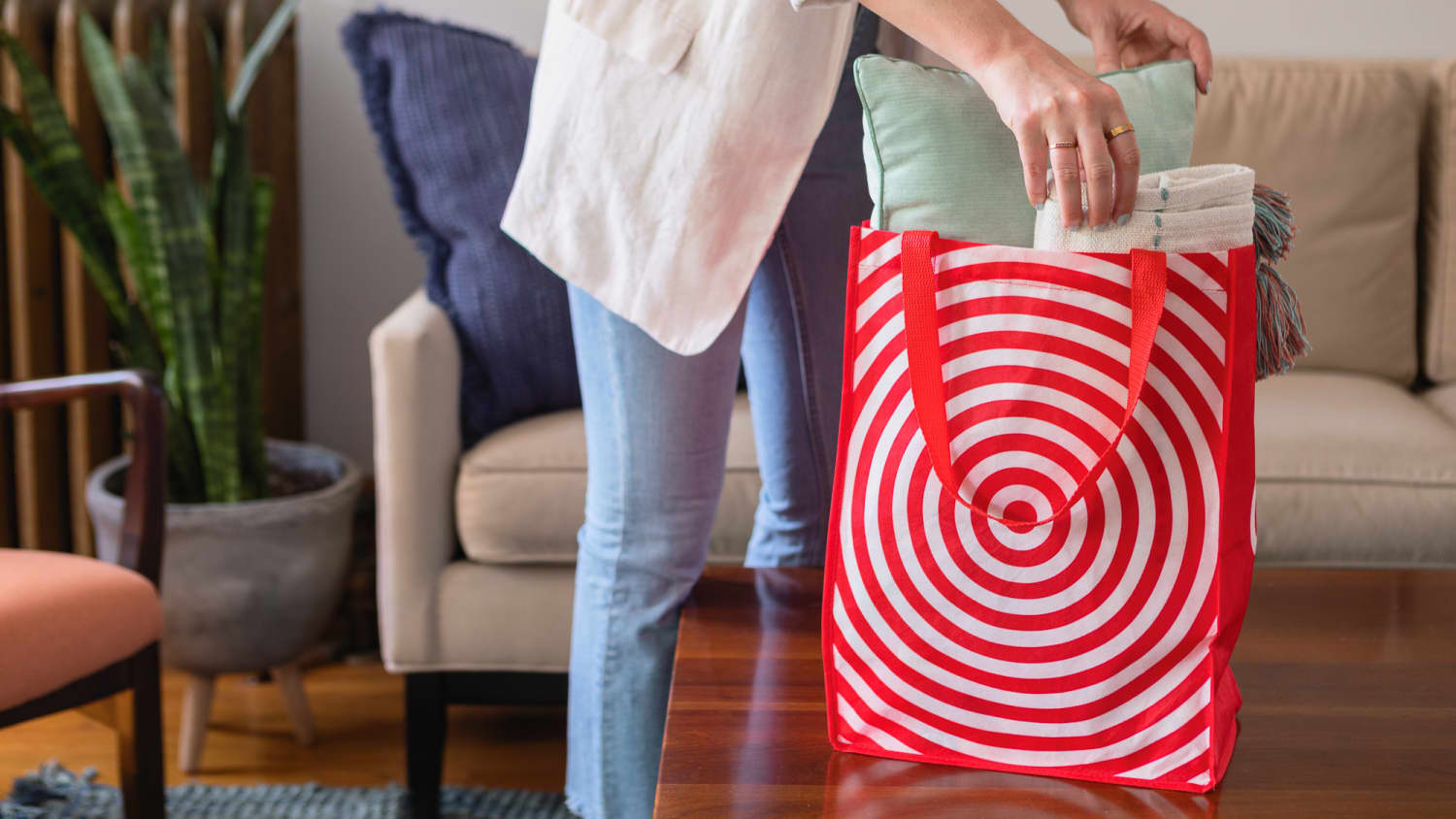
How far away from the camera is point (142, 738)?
1210 millimetres

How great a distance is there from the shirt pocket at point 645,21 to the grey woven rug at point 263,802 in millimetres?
939

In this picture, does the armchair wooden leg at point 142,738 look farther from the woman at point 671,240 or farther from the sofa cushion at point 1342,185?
the sofa cushion at point 1342,185

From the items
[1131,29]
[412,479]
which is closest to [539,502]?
[412,479]

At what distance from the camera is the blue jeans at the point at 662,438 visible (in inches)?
36.5

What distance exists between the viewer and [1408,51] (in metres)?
2.12

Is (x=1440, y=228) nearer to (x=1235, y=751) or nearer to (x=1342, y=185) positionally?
(x=1342, y=185)

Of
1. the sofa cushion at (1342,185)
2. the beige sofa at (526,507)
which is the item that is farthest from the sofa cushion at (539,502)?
the sofa cushion at (1342,185)

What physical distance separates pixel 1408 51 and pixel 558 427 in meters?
1.65

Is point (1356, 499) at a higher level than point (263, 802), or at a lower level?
higher

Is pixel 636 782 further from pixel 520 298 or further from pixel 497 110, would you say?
pixel 497 110

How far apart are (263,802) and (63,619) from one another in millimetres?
469

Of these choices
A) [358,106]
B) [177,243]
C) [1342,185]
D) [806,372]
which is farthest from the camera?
[358,106]

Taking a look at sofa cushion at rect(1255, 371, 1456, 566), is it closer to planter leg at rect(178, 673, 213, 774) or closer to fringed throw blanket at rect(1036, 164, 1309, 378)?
fringed throw blanket at rect(1036, 164, 1309, 378)

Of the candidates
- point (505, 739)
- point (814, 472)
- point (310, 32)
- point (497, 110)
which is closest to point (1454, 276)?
point (814, 472)
